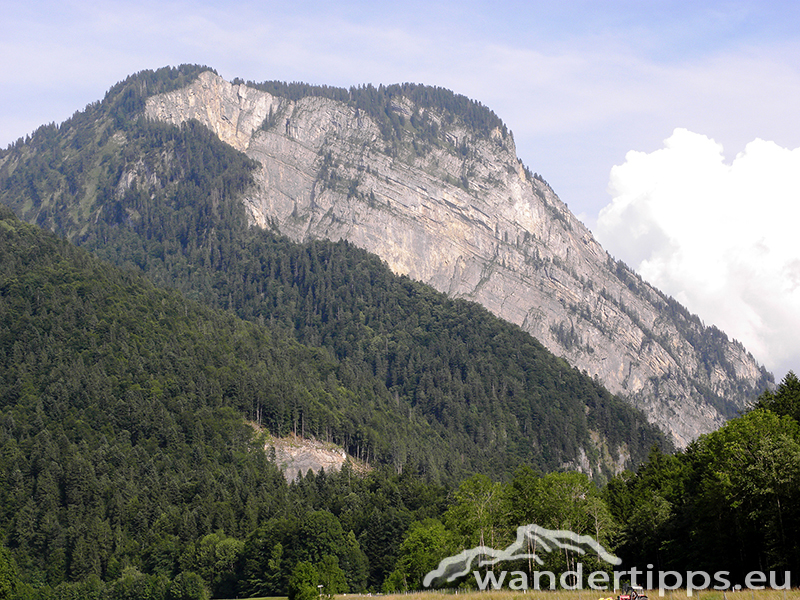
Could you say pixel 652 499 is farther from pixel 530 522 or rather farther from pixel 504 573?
pixel 504 573

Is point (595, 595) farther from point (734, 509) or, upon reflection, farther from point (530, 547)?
point (530, 547)

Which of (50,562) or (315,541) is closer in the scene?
(315,541)

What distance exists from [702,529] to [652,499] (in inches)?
765

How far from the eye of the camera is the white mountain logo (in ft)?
300

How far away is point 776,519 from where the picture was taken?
7381 centimetres

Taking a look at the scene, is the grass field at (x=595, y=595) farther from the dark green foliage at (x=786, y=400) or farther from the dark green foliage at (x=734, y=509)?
the dark green foliage at (x=786, y=400)

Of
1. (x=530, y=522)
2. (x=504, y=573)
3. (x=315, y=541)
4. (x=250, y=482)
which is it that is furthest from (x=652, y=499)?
(x=250, y=482)

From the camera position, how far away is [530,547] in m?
92.2

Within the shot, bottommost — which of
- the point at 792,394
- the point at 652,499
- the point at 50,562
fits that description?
the point at 50,562

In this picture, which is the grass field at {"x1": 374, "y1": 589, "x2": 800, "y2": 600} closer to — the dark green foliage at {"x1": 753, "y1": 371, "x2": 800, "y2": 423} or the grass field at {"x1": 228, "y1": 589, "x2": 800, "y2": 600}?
the grass field at {"x1": 228, "y1": 589, "x2": 800, "y2": 600}

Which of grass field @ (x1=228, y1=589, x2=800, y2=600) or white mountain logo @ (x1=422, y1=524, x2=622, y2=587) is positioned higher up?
white mountain logo @ (x1=422, y1=524, x2=622, y2=587)

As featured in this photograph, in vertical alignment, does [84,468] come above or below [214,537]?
above

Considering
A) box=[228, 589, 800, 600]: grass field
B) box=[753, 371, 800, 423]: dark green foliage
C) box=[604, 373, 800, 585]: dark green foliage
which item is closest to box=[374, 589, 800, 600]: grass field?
box=[228, 589, 800, 600]: grass field

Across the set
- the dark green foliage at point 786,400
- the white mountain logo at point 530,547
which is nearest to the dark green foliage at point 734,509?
the dark green foliage at point 786,400
